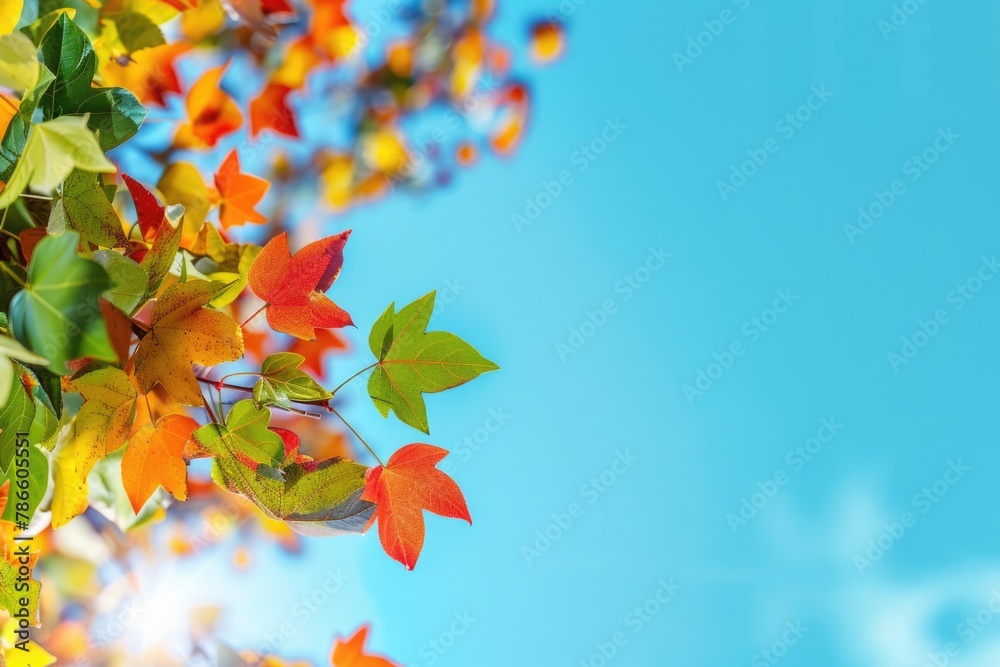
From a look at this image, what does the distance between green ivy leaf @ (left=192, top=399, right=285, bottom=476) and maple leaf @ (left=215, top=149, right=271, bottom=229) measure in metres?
0.32

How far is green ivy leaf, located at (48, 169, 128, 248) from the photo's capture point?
0.98 feet

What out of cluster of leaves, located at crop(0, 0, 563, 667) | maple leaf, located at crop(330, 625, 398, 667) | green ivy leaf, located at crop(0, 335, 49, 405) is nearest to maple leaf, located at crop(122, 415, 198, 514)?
cluster of leaves, located at crop(0, 0, 563, 667)

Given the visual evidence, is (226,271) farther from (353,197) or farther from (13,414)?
(353,197)

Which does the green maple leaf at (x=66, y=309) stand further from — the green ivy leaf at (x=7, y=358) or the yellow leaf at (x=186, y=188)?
the yellow leaf at (x=186, y=188)

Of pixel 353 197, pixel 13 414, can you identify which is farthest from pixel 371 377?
pixel 353 197

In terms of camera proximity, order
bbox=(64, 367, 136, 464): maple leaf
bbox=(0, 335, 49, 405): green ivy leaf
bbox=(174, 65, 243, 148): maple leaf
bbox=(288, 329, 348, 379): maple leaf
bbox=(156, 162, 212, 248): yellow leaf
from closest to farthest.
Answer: bbox=(0, 335, 49, 405): green ivy leaf < bbox=(64, 367, 136, 464): maple leaf < bbox=(156, 162, 212, 248): yellow leaf < bbox=(174, 65, 243, 148): maple leaf < bbox=(288, 329, 348, 379): maple leaf

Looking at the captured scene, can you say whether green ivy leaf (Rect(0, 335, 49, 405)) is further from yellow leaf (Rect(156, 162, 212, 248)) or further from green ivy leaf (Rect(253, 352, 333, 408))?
yellow leaf (Rect(156, 162, 212, 248))

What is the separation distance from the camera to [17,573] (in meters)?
0.36

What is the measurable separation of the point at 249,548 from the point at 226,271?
2.75ft

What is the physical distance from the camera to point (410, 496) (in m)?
0.36

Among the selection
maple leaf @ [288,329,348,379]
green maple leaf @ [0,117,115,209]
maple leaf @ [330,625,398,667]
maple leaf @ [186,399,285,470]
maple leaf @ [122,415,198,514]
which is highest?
green maple leaf @ [0,117,115,209]

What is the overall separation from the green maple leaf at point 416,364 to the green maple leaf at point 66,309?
0.16m

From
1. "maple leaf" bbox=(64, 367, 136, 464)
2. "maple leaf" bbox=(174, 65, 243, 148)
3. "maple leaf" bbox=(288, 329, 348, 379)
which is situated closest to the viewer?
"maple leaf" bbox=(64, 367, 136, 464)

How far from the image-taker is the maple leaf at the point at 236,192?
0.58 metres
